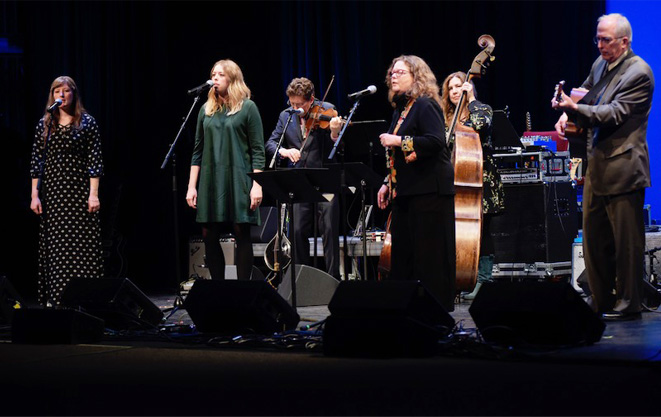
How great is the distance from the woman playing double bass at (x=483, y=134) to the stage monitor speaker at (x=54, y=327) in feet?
9.55

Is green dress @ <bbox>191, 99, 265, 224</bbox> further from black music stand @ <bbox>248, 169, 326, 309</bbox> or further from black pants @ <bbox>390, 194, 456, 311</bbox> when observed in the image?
black pants @ <bbox>390, 194, 456, 311</bbox>

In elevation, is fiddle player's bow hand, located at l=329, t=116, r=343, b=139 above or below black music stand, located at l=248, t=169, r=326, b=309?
above

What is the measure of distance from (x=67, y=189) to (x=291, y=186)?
1.89 meters

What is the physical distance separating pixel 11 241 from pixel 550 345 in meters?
5.85

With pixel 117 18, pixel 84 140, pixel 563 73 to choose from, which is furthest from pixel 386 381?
pixel 117 18

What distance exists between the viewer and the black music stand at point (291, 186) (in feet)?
16.2

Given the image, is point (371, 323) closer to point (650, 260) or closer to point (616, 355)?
point (616, 355)

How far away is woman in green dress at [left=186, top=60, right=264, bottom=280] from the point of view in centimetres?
563

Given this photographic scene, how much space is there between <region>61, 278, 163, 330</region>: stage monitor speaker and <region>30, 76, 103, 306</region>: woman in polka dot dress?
3.92ft

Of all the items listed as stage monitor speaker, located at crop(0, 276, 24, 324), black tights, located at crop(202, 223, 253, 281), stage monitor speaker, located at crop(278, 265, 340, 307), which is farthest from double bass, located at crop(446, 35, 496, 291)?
stage monitor speaker, located at crop(0, 276, 24, 324)

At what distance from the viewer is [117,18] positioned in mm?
9148

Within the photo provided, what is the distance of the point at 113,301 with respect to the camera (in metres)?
4.81

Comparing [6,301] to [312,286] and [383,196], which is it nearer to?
[312,286]

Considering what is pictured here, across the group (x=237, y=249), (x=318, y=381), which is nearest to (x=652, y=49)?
(x=237, y=249)
